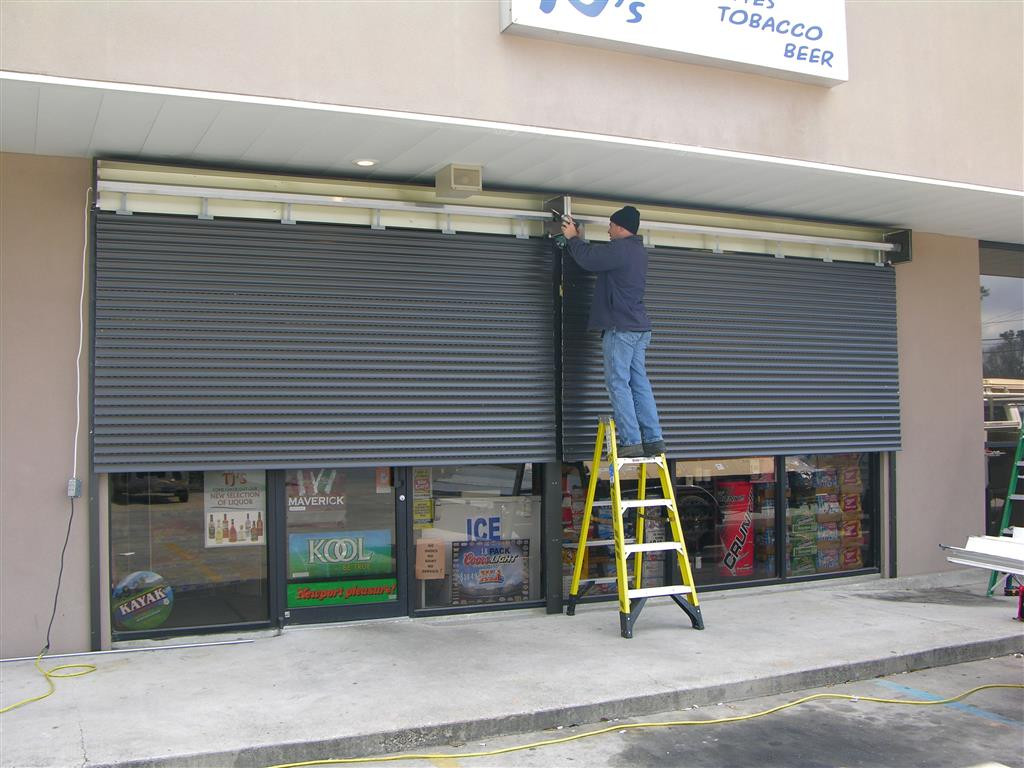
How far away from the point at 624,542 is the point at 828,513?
126 inches

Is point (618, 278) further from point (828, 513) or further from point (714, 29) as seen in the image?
point (828, 513)

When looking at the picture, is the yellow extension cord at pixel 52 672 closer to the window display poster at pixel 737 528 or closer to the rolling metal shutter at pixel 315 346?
the rolling metal shutter at pixel 315 346

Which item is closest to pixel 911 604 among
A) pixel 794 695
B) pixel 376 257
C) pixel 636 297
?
pixel 794 695

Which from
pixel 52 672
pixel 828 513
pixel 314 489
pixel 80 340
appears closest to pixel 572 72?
pixel 314 489

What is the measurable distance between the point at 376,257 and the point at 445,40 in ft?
6.17

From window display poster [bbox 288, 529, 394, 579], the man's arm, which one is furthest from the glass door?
the man's arm

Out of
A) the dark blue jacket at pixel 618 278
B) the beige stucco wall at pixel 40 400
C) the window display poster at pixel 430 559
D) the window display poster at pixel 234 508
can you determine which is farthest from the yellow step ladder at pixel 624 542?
the beige stucco wall at pixel 40 400

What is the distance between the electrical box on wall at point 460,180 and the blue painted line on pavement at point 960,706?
475 centimetres

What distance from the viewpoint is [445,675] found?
6.20 m

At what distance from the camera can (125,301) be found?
658 centimetres

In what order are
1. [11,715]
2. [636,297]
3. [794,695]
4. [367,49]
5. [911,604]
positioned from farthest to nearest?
1. [911,604]
2. [636,297]
3. [794,695]
4. [367,49]
5. [11,715]

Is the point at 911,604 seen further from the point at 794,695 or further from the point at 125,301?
the point at 125,301

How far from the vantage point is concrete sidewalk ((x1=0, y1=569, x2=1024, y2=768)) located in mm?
5109

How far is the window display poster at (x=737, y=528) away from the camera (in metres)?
9.01
